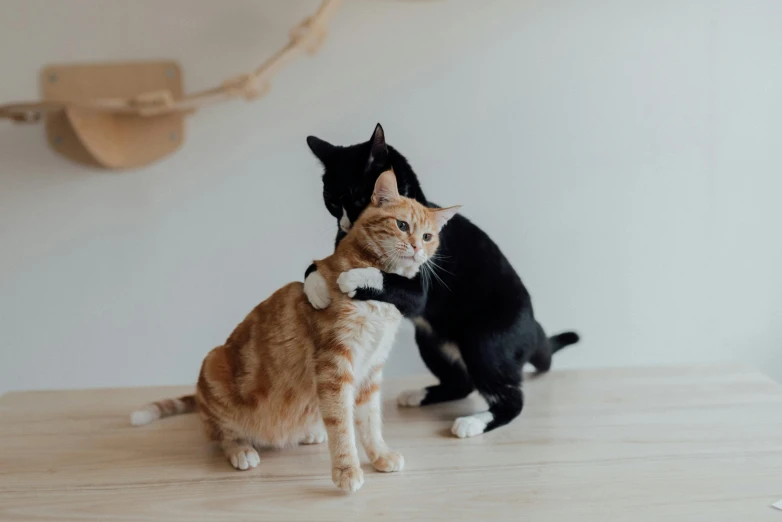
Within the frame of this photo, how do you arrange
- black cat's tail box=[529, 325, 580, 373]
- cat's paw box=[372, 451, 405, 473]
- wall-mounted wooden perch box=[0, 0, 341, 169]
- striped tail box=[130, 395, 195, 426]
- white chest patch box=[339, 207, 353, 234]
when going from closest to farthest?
cat's paw box=[372, 451, 405, 473] → white chest patch box=[339, 207, 353, 234] → striped tail box=[130, 395, 195, 426] → black cat's tail box=[529, 325, 580, 373] → wall-mounted wooden perch box=[0, 0, 341, 169]

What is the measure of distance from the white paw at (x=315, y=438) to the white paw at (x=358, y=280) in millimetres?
334

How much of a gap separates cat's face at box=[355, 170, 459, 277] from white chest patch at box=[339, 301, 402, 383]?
0.07 metres

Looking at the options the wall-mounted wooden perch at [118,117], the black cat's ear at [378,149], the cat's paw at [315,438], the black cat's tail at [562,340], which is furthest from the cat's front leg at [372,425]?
the wall-mounted wooden perch at [118,117]

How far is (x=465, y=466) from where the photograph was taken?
3.76 feet

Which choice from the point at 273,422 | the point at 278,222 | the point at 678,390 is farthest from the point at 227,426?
the point at 678,390

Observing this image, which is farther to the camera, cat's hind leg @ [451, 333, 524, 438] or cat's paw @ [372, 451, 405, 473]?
cat's hind leg @ [451, 333, 524, 438]

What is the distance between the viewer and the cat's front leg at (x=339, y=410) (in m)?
1.05

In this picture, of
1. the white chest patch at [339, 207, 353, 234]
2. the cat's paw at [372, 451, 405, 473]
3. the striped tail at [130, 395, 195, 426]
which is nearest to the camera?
the cat's paw at [372, 451, 405, 473]

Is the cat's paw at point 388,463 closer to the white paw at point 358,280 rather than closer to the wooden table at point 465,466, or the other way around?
A: the wooden table at point 465,466

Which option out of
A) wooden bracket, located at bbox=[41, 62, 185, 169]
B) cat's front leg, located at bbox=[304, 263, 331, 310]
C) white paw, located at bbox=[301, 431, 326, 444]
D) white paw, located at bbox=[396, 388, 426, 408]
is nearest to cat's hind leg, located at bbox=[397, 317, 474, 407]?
white paw, located at bbox=[396, 388, 426, 408]

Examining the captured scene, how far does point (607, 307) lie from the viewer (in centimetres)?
180

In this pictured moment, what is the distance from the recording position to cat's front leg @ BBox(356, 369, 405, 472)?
113 centimetres

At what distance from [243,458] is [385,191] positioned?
1.64 feet

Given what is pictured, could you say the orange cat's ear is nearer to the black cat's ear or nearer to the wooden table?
the black cat's ear
